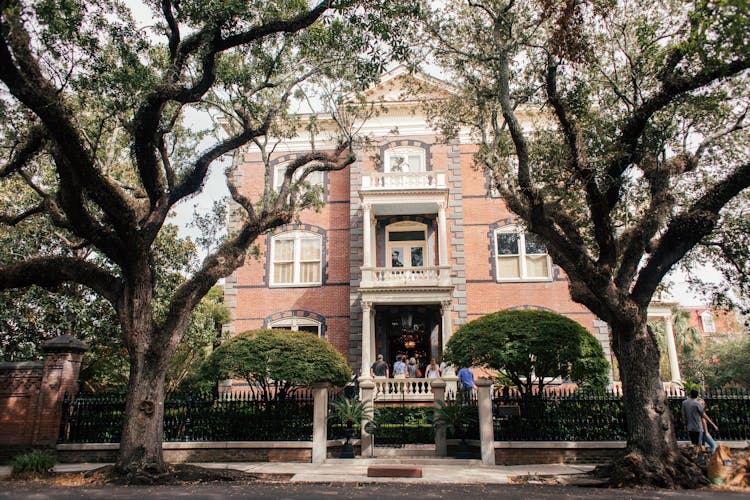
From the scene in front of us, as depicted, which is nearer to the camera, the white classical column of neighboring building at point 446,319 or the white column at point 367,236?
the white classical column of neighboring building at point 446,319

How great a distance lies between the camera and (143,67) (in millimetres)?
10047

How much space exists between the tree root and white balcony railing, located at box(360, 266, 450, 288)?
10996 mm

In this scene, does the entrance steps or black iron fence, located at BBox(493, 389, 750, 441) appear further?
black iron fence, located at BBox(493, 389, 750, 441)

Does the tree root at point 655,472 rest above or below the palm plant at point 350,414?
below

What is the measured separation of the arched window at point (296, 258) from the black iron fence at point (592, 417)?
1204 centimetres

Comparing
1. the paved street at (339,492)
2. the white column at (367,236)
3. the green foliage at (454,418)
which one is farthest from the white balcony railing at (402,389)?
the paved street at (339,492)

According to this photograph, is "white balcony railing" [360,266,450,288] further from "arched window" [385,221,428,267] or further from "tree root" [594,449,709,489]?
"tree root" [594,449,709,489]

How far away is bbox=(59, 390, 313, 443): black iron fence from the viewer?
1243cm

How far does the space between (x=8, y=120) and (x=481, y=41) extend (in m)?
10.1

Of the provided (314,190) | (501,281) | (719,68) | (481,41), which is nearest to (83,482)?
(314,190)

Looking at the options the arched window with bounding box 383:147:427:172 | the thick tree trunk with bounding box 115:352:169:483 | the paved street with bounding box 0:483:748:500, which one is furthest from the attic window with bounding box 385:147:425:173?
the paved street with bounding box 0:483:748:500

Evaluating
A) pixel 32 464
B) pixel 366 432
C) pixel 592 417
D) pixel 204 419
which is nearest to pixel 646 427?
pixel 592 417

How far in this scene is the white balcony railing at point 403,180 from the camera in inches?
837

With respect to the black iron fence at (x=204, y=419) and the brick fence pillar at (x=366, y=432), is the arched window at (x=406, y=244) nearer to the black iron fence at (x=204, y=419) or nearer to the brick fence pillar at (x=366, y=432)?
the brick fence pillar at (x=366, y=432)
